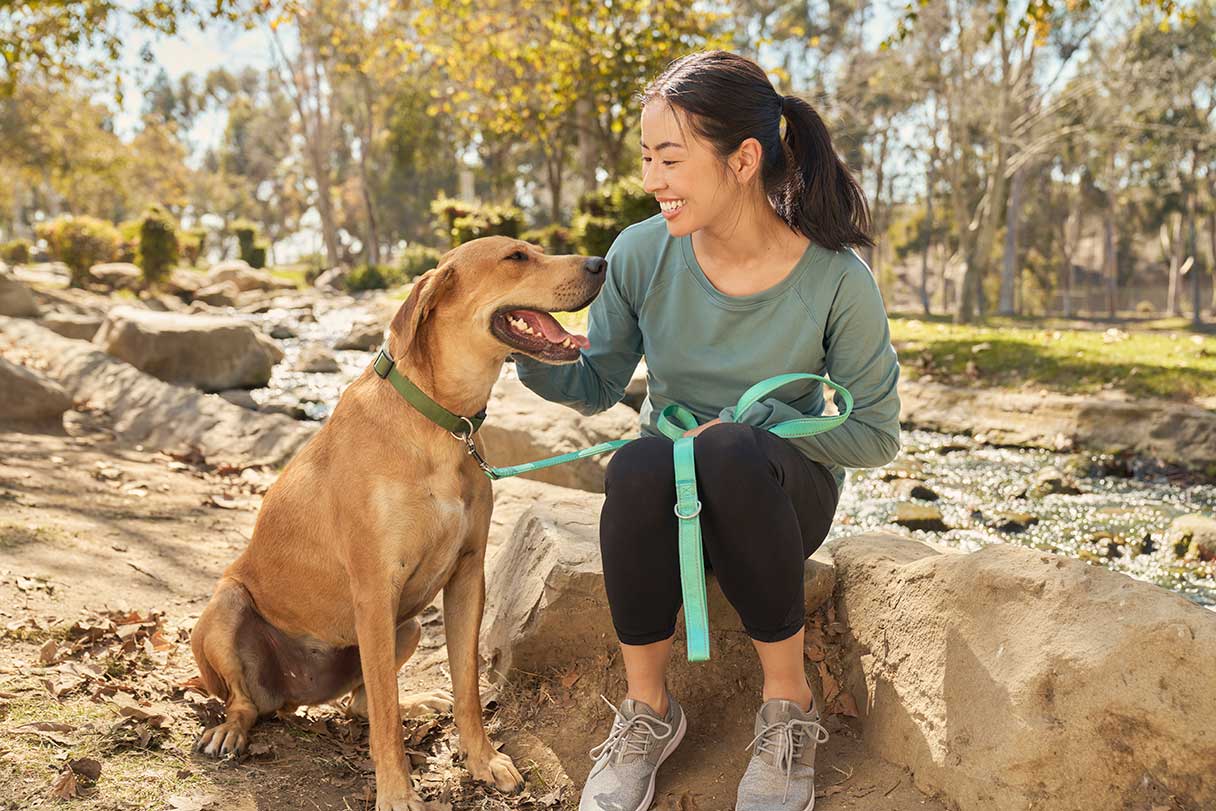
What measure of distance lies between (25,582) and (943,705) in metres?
3.76

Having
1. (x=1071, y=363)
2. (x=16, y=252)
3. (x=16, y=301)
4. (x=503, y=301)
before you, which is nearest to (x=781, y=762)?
(x=503, y=301)

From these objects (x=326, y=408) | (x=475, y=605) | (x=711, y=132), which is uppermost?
(x=711, y=132)

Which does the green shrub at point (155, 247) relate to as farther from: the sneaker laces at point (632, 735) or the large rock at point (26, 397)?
the sneaker laces at point (632, 735)

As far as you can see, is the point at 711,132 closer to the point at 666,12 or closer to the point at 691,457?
the point at 691,457

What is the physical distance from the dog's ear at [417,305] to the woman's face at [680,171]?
0.72 metres

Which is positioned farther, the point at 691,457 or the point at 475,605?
the point at 475,605

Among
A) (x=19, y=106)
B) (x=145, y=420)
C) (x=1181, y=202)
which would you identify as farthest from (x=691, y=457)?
(x=1181, y=202)

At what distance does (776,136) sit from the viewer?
3.26 m

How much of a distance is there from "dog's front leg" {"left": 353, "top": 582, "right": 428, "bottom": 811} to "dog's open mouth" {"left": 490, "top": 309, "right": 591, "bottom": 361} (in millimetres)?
849

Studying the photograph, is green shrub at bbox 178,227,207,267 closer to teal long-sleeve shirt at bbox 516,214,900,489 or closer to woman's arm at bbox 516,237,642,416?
woman's arm at bbox 516,237,642,416

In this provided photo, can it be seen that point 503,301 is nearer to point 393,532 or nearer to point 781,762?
point 393,532

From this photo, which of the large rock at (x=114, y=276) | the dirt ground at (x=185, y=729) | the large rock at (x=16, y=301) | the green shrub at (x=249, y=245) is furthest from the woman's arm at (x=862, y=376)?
the green shrub at (x=249, y=245)

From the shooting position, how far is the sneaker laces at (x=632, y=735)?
2.98m

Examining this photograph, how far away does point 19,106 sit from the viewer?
32.9 metres
